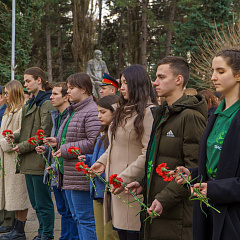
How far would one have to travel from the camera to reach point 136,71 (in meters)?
3.55

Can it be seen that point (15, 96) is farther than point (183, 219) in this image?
Yes

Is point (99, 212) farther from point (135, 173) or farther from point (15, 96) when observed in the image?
point (15, 96)

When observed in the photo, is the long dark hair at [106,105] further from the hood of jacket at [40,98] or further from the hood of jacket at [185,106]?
the hood of jacket at [40,98]

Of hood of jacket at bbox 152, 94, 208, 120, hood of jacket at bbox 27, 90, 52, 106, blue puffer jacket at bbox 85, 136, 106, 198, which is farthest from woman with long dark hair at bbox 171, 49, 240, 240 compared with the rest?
hood of jacket at bbox 27, 90, 52, 106

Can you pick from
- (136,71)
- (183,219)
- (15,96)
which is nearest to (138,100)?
(136,71)

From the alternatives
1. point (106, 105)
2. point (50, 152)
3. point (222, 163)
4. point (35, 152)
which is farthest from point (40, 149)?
point (222, 163)

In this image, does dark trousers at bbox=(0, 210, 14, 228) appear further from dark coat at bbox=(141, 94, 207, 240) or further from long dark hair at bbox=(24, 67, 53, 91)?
dark coat at bbox=(141, 94, 207, 240)

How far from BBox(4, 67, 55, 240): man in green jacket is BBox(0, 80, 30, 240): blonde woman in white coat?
0.69 ft

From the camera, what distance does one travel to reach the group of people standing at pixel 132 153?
7.95ft

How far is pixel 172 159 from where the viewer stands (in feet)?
9.93

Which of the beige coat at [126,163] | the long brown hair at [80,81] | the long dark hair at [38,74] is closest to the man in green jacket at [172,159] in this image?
the beige coat at [126,163]

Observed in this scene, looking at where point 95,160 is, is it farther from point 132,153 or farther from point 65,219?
point 65,219

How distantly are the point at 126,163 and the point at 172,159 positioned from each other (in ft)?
1.84

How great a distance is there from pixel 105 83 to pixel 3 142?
171 centimetres
